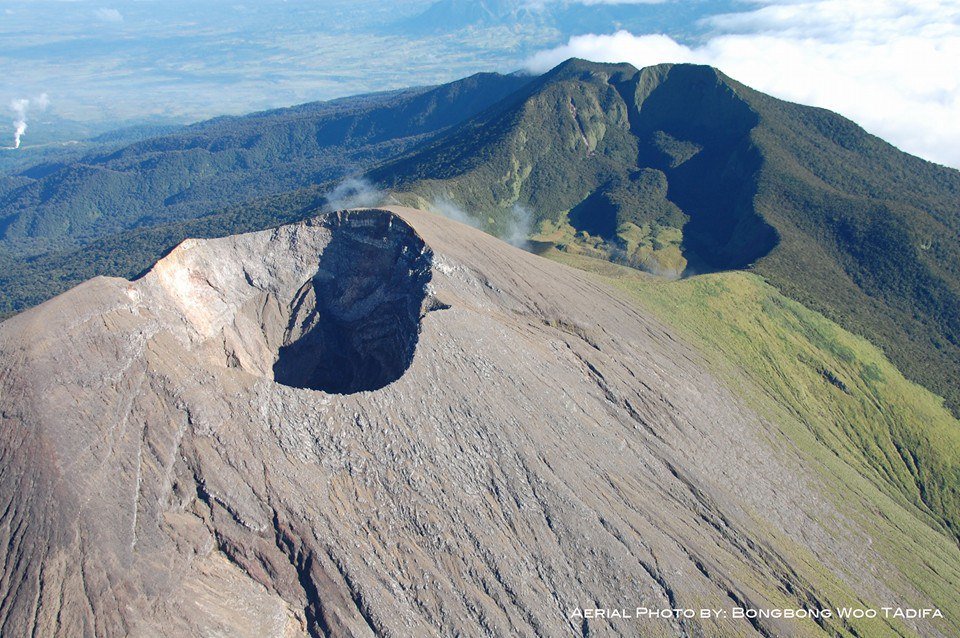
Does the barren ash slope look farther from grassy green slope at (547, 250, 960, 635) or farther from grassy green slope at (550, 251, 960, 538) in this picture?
grassy green slope at (550, 251, 960, 538)

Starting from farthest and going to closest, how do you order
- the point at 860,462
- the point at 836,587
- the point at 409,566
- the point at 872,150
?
the point at 872,150, the point at 860,462, the point at 836,587, the point at 409,566

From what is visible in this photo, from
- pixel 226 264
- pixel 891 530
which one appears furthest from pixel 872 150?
pixel 226 264

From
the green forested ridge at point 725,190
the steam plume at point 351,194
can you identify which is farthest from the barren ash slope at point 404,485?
the steam plume at point 351,194

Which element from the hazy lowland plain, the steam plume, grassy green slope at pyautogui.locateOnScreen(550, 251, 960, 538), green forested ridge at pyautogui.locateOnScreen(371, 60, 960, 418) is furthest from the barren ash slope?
the steam plume

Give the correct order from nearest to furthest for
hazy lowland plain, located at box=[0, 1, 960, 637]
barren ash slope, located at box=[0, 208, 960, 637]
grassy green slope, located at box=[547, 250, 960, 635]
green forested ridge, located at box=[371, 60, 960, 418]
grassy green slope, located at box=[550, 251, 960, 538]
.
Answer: barren ash slope, located at box=[0, 208, 960, 637], hazy lowland plain, located at box=[0, 1, 960, 637], grassy green slope, located at box=[547, 250, 960, 635], grassy green slope, located at box=[550, 251, 960, 538], green forested ridge, located at box=[371, 60, 960, 418]

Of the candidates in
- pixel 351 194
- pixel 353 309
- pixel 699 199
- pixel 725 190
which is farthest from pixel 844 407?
pixel 351 194

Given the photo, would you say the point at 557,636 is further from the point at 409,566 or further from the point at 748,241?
the point at 748,241
